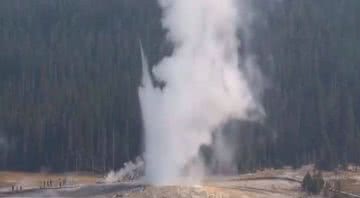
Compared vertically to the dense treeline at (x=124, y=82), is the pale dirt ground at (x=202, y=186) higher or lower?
lower

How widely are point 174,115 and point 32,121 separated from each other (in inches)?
1083

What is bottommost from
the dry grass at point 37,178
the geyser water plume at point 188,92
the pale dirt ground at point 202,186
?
the pale dirt ground at point 202,186

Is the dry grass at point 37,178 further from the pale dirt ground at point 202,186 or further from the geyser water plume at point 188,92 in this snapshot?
the geyser water plume at point 188,92

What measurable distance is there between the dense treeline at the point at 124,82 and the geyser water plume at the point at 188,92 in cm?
874

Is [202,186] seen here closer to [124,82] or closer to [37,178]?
[37,178]

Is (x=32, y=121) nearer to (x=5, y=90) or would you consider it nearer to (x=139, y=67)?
(x=5, y=90)

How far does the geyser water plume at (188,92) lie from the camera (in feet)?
180

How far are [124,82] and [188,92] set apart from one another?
29108 mm

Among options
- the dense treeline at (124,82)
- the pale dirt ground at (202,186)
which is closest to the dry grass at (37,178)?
the pale dirt ground at (202,186)

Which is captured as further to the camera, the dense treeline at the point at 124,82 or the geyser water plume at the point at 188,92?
the dense treeline at the point at 124,82

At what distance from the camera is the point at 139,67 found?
8812 cm

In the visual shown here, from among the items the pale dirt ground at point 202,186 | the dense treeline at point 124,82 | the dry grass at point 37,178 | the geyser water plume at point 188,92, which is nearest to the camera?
the pale dirt ground at point 202,186

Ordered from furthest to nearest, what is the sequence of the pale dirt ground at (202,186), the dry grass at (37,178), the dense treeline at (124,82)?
the dense treeline at (124,82) < the dry grass at (37,178) < the pale dirt ground at (202,186)

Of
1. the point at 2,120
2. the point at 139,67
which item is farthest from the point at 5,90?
the point at 139,67
